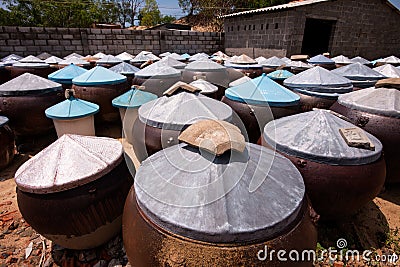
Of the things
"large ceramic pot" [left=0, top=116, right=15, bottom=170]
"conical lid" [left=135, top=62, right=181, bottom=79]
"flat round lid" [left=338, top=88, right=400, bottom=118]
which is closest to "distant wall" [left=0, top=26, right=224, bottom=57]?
"conical lid" [left=135, top=62, right=181, bottom=79]

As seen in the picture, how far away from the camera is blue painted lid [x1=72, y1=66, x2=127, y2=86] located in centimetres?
564

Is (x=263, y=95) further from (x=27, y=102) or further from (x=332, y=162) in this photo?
(x=27, y=102)

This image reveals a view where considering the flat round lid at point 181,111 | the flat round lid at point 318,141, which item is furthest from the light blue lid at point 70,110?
the flat round lid at point 318,141

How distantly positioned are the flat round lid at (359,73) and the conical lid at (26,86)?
715 centimetres

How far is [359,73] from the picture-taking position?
19.8 ft

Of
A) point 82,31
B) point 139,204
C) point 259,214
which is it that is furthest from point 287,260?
point 82,31

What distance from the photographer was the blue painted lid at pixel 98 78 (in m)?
5.64

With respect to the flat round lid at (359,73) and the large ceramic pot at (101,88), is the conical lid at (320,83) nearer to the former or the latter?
the flat round lid at (359,73)

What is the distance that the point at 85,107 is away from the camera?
4.75m

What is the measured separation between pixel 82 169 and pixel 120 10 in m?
39.0

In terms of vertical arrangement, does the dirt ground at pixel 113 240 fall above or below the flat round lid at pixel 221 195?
below

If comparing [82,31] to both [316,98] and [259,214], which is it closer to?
[316,98]

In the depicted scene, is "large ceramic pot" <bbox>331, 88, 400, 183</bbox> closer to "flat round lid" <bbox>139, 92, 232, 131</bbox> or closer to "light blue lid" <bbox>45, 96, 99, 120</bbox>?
"flat round lid" <bbox>139, 92, 232, 131</bbox>

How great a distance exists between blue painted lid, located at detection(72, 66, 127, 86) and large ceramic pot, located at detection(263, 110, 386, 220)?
4.56m
